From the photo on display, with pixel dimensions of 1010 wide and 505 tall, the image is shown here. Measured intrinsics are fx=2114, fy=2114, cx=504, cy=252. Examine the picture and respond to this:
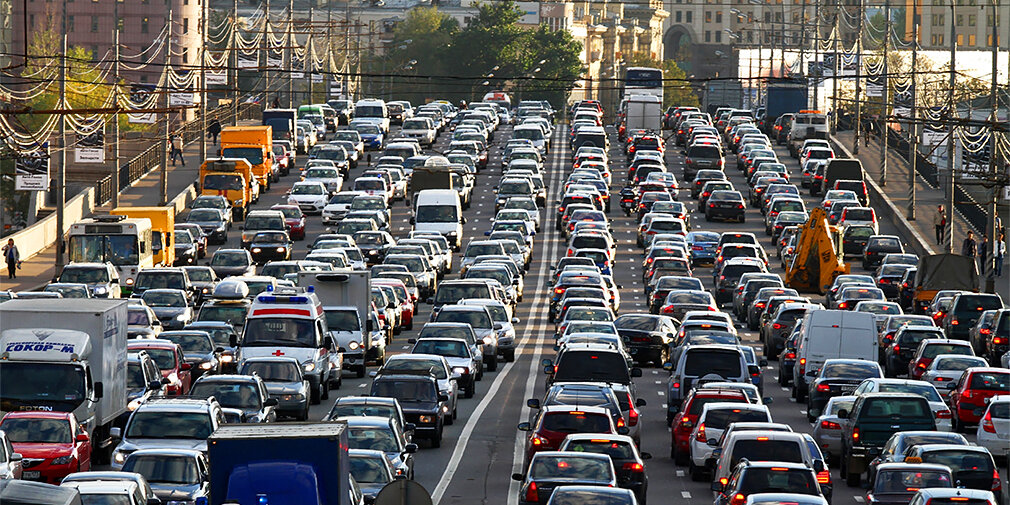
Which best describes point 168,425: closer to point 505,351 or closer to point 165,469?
point 165,469

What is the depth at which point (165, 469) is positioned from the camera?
87.3ft

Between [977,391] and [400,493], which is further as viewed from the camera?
[977,391]

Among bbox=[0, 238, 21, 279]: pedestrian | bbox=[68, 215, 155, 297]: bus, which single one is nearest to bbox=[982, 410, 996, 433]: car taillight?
bbox=[68, 215, 155, 297]: bus

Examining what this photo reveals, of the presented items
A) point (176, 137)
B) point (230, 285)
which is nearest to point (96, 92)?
point (176, 137)

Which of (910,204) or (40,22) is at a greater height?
(40,22)

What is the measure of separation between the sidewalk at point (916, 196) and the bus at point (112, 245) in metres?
26.3

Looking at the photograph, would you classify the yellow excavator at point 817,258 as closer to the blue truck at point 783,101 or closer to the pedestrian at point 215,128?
the pedestrian at point 215,128

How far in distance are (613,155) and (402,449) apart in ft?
273

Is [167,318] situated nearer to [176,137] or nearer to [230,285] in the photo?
[230,285]

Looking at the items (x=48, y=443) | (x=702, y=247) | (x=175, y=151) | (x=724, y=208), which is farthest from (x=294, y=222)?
(x=48, y=443)

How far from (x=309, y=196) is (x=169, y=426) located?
51.3 m

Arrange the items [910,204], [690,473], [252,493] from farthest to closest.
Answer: [910,204] → [690,473] → [252,493]

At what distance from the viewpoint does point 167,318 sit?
1972 inches

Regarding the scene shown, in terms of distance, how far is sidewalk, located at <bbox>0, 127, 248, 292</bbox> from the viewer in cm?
6506
